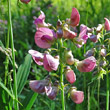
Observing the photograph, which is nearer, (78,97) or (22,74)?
(78,97)

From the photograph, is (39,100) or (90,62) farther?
(39,100)

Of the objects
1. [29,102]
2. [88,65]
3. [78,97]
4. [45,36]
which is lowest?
[29,102]

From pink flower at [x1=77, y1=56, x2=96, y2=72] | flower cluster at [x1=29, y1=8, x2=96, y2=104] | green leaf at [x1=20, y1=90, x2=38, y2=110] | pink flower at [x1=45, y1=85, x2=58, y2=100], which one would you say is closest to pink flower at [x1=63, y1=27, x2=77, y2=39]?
flower cluster at [x1=29, y1=8, x2=96, y2=104]

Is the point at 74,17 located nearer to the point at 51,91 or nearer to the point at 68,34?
the point at 68,34

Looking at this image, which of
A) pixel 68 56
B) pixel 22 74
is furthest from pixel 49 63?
pixel 22 74

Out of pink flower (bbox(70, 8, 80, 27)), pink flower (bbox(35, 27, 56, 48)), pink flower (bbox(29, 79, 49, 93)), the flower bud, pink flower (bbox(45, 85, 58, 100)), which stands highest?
pink flower (bbox(70, 8, 80, 27))

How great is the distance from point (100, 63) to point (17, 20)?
3.02 meters

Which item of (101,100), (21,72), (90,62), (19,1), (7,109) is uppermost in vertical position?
(19,1)

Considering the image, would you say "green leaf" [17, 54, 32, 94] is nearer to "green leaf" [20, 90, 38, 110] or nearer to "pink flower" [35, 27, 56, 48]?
"green leaf" [20, 90, 38, 110]

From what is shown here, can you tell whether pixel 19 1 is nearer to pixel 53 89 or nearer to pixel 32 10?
pixel 53 89

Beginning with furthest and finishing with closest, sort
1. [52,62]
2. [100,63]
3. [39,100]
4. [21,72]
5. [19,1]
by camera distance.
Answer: [39,100] < [21,72] < [100,63] < [19,1] < [52,62]

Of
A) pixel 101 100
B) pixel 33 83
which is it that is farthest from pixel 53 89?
pixel 101 100

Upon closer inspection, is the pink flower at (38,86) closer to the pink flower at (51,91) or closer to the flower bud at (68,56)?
the pink flower at (51,91)

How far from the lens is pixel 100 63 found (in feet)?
4.94
